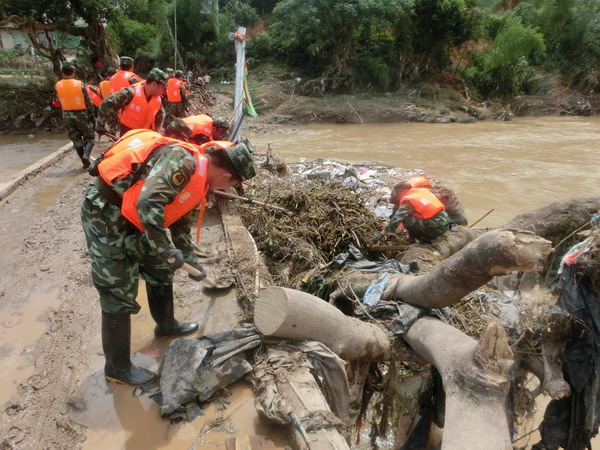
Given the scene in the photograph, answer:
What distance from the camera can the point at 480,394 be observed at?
80.0 inches

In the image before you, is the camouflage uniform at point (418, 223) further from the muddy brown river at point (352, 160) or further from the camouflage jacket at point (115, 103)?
the camouflage jacket at point (115, 103)

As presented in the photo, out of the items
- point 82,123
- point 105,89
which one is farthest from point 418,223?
point 105,89

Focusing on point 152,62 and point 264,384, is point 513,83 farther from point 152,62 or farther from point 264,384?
point 264,384

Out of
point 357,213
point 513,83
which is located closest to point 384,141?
point 357,213

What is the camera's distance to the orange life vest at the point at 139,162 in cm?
224

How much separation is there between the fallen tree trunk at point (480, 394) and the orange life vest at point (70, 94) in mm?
6638

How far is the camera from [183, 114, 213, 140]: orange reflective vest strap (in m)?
4.96

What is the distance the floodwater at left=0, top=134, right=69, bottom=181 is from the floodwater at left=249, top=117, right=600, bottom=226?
5601 mm

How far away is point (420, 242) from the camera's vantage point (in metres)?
5.11

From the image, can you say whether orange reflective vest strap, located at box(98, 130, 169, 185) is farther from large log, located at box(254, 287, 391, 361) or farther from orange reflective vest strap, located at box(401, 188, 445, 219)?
orange reflective vest strap, located at box(401, 188, 445, 219)

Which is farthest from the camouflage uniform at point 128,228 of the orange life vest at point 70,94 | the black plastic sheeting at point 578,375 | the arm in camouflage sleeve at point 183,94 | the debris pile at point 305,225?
the arm in camouflage sleeve at point 183,94

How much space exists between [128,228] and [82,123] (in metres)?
5.23

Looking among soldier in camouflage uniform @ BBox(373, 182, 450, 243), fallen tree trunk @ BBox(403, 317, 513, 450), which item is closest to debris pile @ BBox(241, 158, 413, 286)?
soldier in camouflage uniform @ BBox(373, 182, 450, 243)

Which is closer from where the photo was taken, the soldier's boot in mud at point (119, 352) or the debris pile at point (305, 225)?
the soldier's boot in mud at point (119, 352)
